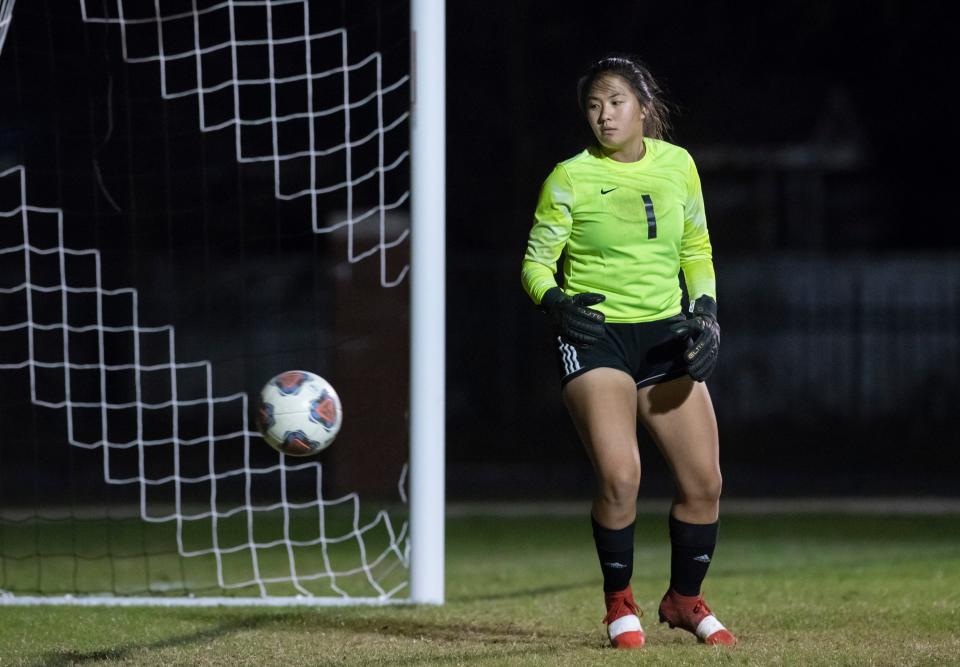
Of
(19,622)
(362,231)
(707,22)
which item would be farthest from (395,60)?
(19,622)

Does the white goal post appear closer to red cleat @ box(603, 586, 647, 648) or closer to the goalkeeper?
the goalkeeper

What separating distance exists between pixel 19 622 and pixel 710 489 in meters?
3.09

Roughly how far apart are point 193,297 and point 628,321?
50.2 ft

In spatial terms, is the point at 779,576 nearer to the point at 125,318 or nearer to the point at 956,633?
the point at 956,633

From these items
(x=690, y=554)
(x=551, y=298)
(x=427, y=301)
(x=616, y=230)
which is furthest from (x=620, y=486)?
(x=427, y=301)

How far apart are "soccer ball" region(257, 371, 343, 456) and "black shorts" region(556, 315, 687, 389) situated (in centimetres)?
100

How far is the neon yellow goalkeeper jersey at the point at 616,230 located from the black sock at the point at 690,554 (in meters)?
0.81

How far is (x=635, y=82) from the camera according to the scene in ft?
17.8

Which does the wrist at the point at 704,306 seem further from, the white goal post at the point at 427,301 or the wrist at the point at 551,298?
the white goal post at the point at 427,301

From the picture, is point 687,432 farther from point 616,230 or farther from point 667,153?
point 667,153

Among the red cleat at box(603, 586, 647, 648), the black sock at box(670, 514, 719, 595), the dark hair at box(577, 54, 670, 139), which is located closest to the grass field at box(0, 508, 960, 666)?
the red cleat at box(603, 586, 647, 648)

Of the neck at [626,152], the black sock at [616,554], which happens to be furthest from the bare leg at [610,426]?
the neck at [626,152]

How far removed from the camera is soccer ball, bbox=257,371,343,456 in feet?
19.0

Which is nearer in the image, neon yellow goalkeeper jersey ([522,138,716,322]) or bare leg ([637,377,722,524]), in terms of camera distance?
neon yellow goalkeeper jersey ([522,138,716,322])
